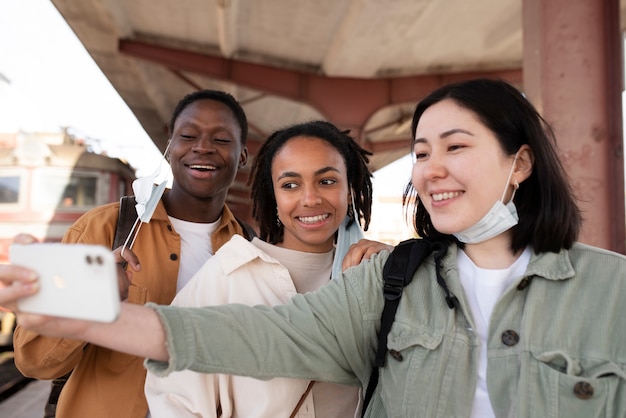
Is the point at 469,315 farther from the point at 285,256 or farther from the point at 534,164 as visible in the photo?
the point at 285,256

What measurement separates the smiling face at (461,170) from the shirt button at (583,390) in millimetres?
553

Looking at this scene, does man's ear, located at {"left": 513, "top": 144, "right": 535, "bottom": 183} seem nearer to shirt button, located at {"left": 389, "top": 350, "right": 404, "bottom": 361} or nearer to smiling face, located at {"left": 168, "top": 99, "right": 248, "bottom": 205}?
shirt button, located at {"left": 389, "top": 350, "right": 404, "bottom": 361}

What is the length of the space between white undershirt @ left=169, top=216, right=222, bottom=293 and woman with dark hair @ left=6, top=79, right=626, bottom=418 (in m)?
1.05

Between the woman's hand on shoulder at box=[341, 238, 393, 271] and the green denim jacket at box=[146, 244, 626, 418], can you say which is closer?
the green denim jacket at box=[146, 244, 626, 418]

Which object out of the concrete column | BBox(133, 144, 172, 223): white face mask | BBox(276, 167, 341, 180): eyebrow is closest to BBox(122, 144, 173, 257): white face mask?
BBox(133, 144, 172, 223): white face mask

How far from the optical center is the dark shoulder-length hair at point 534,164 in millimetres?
1655

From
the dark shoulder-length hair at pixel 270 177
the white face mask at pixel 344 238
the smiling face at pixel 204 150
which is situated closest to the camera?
the white face mask at pixel 344 238

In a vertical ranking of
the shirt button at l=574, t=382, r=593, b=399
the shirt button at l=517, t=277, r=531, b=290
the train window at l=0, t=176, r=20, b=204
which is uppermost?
the train window at l=0, t=176, r=20, b=204

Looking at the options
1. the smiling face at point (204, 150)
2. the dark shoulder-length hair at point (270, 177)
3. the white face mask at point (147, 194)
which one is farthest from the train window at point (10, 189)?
the white face mask at point (147, 194)

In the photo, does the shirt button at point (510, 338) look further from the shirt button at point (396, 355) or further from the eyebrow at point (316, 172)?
the eyebrow at point (316, 172)

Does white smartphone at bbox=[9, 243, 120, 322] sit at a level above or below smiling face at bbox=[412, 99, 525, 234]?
below

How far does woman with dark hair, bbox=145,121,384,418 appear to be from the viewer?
67.6 inches

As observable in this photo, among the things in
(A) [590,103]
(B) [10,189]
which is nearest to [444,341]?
(A) [590,103]

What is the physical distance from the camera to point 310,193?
2.18 meters
